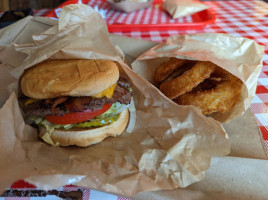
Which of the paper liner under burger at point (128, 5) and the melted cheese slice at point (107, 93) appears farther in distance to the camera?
the paper liner under burger at point (128, 5)

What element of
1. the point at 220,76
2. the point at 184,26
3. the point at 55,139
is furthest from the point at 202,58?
the point at 184,26

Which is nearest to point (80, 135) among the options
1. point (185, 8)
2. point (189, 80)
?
point (189, 80)

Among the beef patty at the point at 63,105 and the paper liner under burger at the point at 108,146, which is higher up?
the beef patty at the point at 63,105

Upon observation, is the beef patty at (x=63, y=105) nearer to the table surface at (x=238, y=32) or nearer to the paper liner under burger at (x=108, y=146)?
the paper liner under burger at (x=108, y=146)

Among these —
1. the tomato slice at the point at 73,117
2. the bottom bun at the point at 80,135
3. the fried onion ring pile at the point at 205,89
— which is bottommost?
the bottom bun at the point at 80,135

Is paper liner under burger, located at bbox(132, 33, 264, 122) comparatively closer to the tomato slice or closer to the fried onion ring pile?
the fried onion ring pile

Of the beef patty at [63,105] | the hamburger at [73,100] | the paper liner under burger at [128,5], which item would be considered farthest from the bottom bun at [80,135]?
the paper liner under burger at [128,5]
